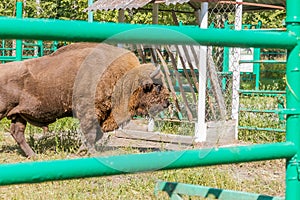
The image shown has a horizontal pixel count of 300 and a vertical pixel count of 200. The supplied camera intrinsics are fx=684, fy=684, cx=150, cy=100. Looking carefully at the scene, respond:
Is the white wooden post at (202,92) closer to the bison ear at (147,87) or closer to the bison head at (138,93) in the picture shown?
the bison head at (138,93)

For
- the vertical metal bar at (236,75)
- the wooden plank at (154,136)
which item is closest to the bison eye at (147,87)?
the wooden plank at (154,136)

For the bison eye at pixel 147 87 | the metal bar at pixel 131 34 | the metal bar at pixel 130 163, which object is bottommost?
the metal bar at pixel 130 163

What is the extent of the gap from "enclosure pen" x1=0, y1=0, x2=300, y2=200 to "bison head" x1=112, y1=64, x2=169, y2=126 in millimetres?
3026

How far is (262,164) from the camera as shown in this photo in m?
7.11

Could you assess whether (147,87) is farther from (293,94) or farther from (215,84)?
A: (293,94)

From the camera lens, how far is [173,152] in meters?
2.31

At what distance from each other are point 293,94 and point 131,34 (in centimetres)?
84

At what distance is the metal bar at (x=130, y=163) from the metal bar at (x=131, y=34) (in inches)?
14.3

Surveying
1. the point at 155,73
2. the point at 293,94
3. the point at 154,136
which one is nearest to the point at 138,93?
the point at 155,73

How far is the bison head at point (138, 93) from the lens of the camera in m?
5.88

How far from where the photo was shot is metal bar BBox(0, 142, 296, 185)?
75.0 inches

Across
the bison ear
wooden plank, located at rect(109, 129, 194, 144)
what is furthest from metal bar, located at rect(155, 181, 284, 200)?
wooden plank, located at rect(109, 129, 194, 144)

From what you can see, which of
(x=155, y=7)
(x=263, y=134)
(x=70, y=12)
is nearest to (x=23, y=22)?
(x=263, y=134)

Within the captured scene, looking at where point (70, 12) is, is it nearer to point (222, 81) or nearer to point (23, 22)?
point (222, 81)
